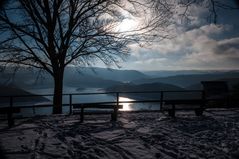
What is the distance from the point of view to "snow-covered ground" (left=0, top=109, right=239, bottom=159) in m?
6.48

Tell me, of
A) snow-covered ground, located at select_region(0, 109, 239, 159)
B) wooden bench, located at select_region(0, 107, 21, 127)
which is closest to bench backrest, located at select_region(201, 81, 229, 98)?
snow-covered ground, located at select_region(0, 109, 239, 159)

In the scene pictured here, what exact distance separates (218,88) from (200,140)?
9892mm

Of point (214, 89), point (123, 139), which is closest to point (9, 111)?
point (123, 139)

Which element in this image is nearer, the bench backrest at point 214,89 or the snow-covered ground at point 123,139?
the snow-covered ground at point 123,139

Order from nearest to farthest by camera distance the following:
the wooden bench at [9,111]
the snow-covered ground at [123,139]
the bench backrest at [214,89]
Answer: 1. the snow-covered ground at [123,139]
2. the wooden bench at [9,111]
3. the bench backrest at [214,89]

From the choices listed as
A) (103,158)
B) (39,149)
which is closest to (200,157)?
(103,158)

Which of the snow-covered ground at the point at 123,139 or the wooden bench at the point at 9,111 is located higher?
the wooden bench at the point at 9,111

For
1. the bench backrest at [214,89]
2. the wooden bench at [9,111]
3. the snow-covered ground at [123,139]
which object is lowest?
the snow-covered ground at [123,139]

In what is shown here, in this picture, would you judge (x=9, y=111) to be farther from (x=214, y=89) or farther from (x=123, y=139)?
(x=214, y=89)

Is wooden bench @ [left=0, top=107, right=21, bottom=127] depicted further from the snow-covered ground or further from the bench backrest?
the bench backrest

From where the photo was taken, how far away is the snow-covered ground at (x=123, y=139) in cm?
648

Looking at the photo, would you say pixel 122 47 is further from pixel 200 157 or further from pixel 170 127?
pixel 200 157

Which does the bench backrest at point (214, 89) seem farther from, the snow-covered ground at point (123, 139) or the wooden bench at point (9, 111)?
the wooden bench at point (9, 111)

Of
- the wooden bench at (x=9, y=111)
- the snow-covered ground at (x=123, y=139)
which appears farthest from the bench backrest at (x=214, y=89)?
the wooden bench at (x=9, y=111)
